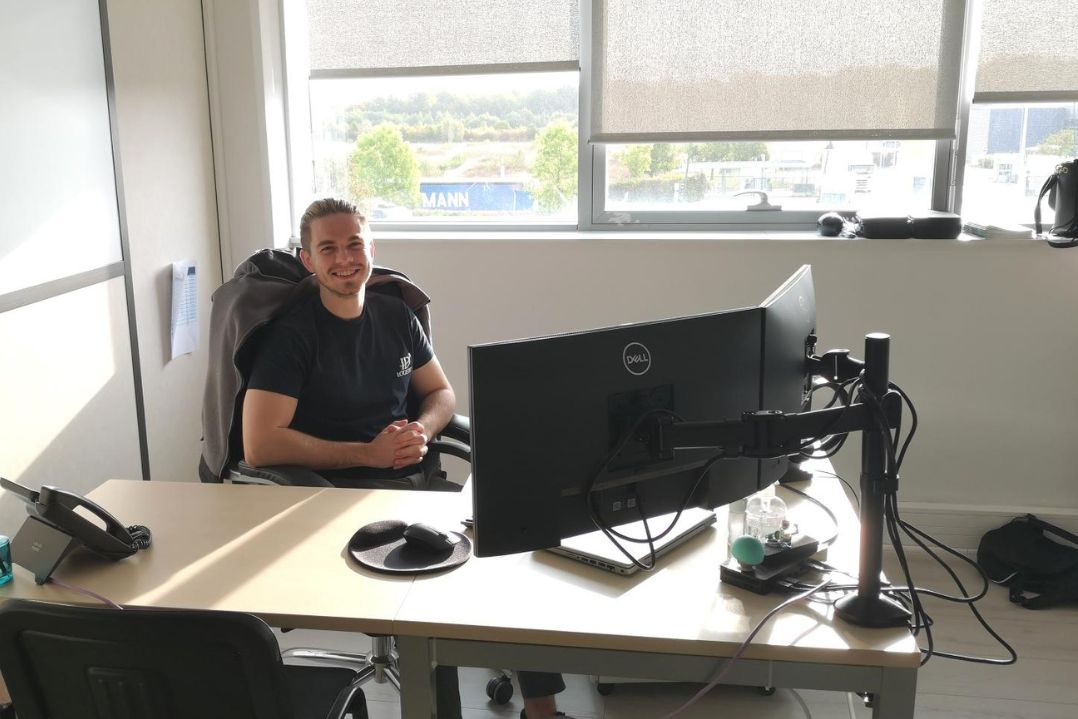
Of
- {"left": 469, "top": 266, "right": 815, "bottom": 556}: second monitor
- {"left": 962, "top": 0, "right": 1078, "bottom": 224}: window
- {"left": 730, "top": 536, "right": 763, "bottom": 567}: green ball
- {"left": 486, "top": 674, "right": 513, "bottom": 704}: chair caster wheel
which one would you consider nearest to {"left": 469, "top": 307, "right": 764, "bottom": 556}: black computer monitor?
{"left": 469, "top": 266, "right": 815, "bottom": 556}: second monitor

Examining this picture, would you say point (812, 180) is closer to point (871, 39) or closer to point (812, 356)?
point (871, 39)

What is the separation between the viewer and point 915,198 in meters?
3.37

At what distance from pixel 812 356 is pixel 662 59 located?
181 centimetres

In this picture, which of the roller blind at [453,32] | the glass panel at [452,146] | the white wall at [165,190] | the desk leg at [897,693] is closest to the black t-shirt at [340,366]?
the white wall at [165,190]

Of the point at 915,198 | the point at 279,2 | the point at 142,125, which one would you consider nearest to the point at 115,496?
the point at 142,125

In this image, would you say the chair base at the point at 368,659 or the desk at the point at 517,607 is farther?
the chair base at the point at 368,659

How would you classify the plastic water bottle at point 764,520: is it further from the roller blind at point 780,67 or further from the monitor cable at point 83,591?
the roller blind at point 780,67

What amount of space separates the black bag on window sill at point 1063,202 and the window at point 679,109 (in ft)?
0.67

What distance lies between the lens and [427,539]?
170cm

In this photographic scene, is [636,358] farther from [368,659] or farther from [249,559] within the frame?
[368,659]

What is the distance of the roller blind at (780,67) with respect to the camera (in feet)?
10.3

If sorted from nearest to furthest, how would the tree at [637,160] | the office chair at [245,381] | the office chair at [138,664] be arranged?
1. the office chair at [138,664]
2. the office chair at [245,381]
3. the tree at [637,160]

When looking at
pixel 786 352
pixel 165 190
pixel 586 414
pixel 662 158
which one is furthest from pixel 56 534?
pixel 662 158

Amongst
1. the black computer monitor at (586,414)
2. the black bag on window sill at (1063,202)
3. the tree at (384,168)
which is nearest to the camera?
the black computer monitor at (586,414)
